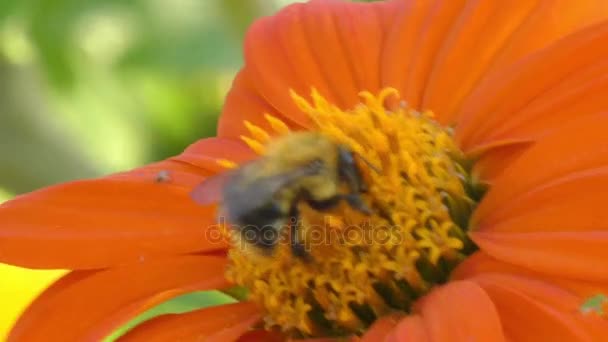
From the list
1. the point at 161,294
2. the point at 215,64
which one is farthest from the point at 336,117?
the point at 215,64

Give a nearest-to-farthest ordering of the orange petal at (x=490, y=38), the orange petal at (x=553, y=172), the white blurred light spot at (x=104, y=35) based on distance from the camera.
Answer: the orange petal at (x=553, y=172) → the orange petal at (x=490, y=38) → the white blurred light spot at (x=104, y=35)

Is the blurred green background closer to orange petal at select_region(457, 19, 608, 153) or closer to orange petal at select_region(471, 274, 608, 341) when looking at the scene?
orange petal at select_region(457, 19, 608, 153)

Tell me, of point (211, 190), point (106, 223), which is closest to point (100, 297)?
point (106, 223)

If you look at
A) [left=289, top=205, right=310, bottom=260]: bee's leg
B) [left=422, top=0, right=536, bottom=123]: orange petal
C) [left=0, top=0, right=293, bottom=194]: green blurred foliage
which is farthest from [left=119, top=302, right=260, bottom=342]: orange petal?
[left=0, top=0, right=293, bottom=194]: green blurred foliage

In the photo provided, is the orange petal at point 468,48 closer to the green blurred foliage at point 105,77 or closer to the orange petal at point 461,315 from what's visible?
the orange petal at point 461,315

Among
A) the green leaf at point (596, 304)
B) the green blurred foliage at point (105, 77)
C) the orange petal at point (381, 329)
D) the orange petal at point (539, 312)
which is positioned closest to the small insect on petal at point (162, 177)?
the orange petal at point (381, 329)

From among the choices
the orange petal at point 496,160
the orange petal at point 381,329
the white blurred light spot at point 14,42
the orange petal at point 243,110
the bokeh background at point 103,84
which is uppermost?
the white blurred light spot at point 14,42

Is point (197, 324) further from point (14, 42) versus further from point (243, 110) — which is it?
point (14, 42)
